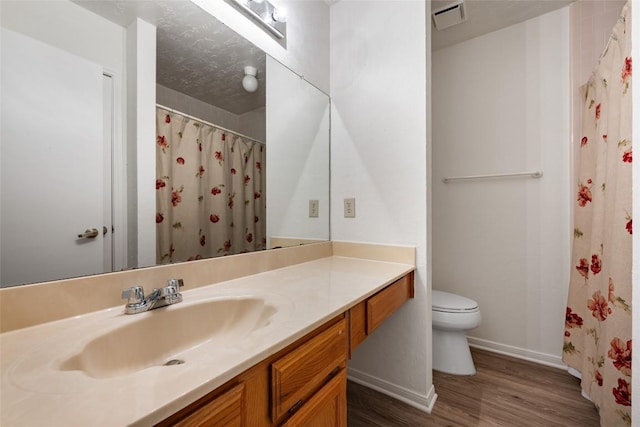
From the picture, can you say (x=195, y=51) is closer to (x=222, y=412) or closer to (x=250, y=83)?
(x=250, y=83)

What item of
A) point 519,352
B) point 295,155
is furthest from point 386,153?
point 519,352

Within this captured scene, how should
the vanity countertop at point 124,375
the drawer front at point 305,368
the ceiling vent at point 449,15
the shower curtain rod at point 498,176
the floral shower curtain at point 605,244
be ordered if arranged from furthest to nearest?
the shower curtain rod at point 498,176 → the ceiling vent at point 449,15 → the floral shower curtain at point 605,244 → the drawer front at point 305,368 → the vanity countertop at point 124,375

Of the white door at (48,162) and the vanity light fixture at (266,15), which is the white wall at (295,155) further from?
the white door at (48,162)

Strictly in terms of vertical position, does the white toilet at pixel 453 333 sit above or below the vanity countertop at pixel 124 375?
below

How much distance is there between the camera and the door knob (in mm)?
733

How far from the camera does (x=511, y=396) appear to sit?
144 centimetres

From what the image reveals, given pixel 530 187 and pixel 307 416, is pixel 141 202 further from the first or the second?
pixel 530 187

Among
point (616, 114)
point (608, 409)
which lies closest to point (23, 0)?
point (616, 114)

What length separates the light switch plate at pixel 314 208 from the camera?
5.15 ft

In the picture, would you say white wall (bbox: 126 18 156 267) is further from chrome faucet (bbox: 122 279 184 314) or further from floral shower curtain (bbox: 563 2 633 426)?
floral shower curtain (bbox: 563 2 633 426)

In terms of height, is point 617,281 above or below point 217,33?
below

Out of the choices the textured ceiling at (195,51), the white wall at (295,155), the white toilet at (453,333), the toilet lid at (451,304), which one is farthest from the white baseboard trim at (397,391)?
the textured ceiling at (195,51)

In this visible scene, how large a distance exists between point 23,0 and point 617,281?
2.19 m

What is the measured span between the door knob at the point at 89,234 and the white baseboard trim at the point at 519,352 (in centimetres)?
234
